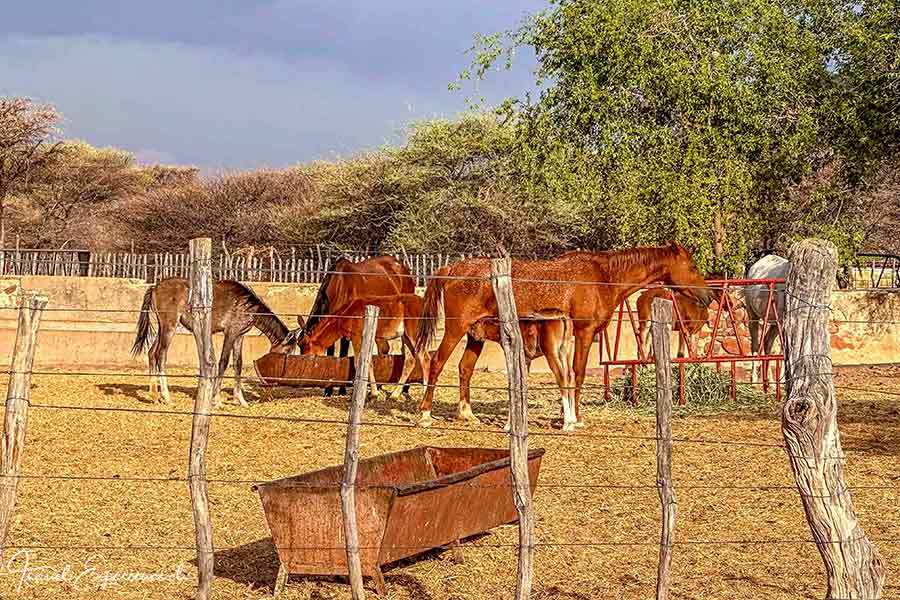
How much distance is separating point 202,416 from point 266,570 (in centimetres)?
124

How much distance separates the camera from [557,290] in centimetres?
1304

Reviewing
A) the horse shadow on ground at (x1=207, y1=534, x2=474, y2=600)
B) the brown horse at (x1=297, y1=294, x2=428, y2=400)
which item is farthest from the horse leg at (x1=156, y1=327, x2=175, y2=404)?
the horse shadow on ground at (x1=207, y1=534, x2=474, y2=600)

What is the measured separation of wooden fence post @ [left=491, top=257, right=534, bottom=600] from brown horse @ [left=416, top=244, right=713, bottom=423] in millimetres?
6646

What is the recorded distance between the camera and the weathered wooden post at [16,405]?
648cm

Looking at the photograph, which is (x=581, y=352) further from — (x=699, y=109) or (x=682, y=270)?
(x=699, y=109)

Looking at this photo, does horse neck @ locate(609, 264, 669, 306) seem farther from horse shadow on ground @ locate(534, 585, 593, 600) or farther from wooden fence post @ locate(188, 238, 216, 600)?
wooden fence post @ locate(188, 238, 216, 600)

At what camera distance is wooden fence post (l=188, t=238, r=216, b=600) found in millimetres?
6148

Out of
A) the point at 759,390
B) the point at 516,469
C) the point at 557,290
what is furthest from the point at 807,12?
the point at 516,469

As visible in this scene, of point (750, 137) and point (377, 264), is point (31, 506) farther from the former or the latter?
point (750, 137)

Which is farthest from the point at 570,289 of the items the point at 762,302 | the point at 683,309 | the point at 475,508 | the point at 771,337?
the point at 475,508

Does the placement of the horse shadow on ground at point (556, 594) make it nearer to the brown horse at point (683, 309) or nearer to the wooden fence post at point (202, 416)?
Answer: the wooden fence post at point (202, 416)

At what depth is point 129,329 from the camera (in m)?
18.5

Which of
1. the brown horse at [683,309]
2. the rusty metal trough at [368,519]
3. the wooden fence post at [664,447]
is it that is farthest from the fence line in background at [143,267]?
the wooden fence post at [664,447]

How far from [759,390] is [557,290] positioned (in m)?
4.68
